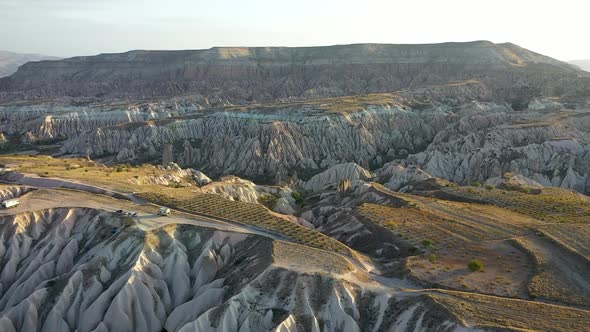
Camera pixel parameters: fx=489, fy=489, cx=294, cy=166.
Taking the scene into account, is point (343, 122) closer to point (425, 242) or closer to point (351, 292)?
point (425, 242)

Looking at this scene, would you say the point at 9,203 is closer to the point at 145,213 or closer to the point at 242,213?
the point at 145,213

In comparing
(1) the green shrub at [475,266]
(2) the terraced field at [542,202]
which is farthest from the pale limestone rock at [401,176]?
(1) the green shrub at [475,266]

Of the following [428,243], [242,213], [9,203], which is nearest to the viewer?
[428,243]

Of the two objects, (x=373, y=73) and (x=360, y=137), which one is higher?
(x=373, y=73)

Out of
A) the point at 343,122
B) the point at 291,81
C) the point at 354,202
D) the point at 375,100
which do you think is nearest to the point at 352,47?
the point at 291,81

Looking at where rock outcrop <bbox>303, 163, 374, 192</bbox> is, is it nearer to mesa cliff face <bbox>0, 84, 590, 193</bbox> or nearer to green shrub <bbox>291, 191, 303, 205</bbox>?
mesa cliff face <bbox>0, 84, 590, 193</bbox>

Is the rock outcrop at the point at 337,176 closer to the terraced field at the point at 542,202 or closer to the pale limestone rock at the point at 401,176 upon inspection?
the pale limestone rock at the point at 401,176

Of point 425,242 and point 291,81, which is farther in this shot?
point 291,81

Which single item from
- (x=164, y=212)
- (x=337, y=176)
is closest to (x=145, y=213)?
(x=164, y=212)

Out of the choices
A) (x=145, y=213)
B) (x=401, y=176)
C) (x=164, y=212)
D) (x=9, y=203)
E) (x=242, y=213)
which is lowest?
(x=401, y=176)
